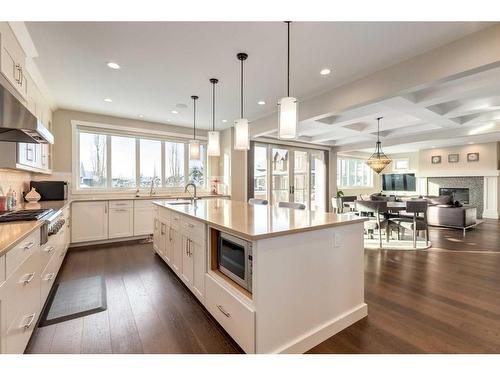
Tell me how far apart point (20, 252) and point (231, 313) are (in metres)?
1.38

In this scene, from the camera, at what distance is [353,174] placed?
1060cm

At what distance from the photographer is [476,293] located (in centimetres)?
246

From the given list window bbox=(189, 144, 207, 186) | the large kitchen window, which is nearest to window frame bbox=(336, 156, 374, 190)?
window bbox=(189, 144, 207, 186)

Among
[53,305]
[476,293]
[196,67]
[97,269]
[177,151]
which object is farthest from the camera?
[177,151]

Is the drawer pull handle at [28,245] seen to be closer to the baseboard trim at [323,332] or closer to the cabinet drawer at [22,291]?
the cabinet drawer at [22,291]

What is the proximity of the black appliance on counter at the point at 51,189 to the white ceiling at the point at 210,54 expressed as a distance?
144cm

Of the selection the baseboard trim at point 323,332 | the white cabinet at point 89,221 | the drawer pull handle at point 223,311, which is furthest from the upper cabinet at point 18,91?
the baseboard trim at point 323,332

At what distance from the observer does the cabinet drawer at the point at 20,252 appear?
1.27 metres

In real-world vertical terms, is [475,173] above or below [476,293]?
above

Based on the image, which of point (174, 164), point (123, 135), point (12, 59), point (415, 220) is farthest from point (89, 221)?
point (415, 220)

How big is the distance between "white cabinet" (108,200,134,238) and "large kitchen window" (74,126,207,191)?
2.32ft
